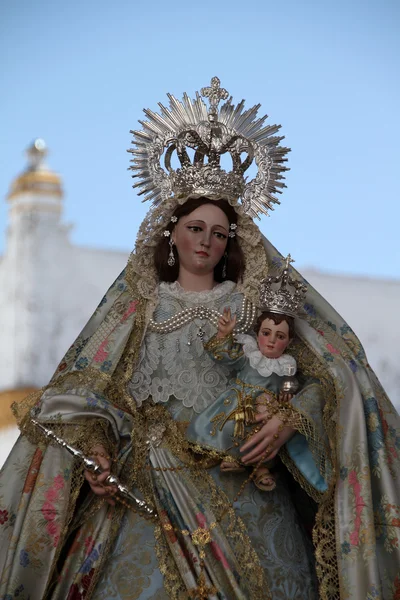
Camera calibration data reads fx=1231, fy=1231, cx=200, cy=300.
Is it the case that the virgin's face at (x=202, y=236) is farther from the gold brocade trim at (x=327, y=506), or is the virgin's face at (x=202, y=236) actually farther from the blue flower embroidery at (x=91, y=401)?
the blue flower embroidery at (x=91, y=401)

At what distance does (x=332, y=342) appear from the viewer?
14.1ft

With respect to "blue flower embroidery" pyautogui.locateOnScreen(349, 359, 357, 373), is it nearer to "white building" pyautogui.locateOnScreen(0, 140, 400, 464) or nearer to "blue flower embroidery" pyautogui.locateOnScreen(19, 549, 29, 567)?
"blue flower embroidery" pyautogui.locateOnScreen(19, 549, 29, 567)

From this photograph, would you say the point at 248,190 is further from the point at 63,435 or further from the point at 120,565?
the point at 120,565

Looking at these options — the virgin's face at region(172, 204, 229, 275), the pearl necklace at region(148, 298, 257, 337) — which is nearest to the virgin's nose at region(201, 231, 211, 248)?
the virgin's face at region(172, 204, 229, 275)

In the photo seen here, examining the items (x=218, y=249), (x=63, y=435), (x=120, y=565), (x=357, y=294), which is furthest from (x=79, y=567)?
(x=357, y=294)

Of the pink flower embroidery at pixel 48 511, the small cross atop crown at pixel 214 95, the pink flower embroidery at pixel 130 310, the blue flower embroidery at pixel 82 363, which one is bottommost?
the pink flower embroidery at pixel 48 511

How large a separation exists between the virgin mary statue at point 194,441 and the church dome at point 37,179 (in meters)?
2.05

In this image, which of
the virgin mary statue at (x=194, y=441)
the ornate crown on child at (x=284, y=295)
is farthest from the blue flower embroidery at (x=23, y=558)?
the ornate crown on child at (x=284, y=295)

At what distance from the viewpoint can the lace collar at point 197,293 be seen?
14.5 ft

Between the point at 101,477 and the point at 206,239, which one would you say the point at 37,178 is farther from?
the point at 101,477

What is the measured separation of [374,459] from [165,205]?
1.18 meters

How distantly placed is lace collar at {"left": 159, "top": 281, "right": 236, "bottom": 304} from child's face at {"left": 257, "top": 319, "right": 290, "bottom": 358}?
38cm

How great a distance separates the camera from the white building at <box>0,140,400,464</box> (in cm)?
655

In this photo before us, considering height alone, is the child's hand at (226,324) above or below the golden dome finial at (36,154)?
below
